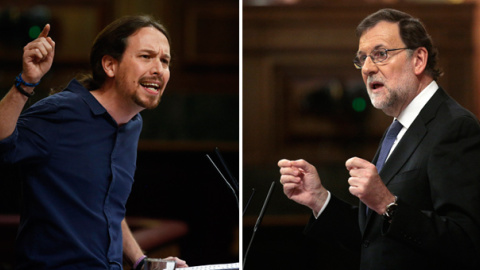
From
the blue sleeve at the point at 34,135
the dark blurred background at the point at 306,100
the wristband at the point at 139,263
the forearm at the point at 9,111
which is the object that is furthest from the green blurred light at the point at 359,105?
the forearm at the point at 9,111

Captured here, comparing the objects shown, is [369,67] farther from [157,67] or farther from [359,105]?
[157,67]

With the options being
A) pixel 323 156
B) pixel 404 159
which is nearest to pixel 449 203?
pixel 404 159

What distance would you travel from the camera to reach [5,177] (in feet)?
5.65

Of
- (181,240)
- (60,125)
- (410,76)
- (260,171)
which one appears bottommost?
(181,240)

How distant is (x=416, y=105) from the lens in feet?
5.78

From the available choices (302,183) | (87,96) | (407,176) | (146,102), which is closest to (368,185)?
(407,176)

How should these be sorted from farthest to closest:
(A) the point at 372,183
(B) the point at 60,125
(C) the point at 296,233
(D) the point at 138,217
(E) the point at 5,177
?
(C) the point at 296,233 → (D) the point at 138,217 → (E) the point at 5,177 → (B) the point at 60,125 → (A) the point at 372,183

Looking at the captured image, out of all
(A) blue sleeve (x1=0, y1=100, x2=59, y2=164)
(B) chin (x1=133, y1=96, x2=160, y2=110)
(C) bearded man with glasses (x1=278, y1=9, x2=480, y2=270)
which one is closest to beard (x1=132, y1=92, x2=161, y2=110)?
(B) chin (x1=133, y1=96, x2=160, y2=110)

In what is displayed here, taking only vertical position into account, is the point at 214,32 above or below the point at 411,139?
above

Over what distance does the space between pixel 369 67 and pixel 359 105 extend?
44 centimetres

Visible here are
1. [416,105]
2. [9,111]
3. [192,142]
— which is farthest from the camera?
[192,142]

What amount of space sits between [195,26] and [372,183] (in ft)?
3.54

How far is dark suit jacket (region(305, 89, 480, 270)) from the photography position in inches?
59.2

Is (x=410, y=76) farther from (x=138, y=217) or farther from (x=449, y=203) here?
(x=138, y=217)
